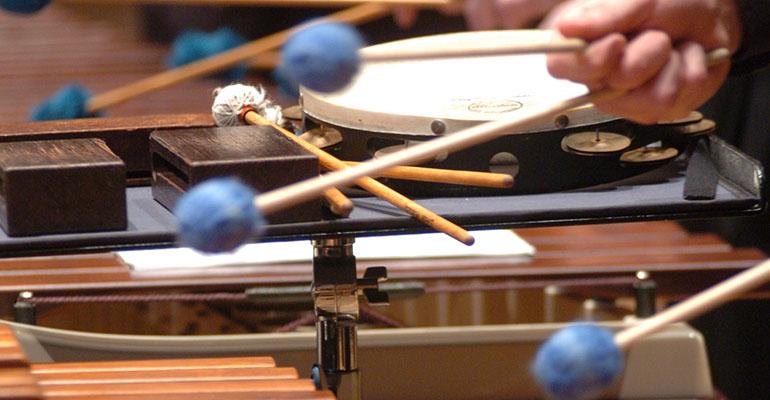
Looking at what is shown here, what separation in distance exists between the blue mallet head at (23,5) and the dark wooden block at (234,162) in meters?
0.17

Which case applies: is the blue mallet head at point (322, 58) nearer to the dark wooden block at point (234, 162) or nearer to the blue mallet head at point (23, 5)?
the dark wooden block at point (234, 162)

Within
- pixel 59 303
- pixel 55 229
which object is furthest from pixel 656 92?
pixel 59 303

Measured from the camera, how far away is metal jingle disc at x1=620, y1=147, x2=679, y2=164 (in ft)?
5.16

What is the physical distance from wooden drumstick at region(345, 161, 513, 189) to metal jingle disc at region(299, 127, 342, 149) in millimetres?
77

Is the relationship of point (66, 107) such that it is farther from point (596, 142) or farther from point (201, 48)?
point (596, 142)

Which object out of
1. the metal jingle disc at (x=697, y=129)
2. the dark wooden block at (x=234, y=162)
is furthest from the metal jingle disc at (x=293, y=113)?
the metal jingle disc at (x=697, y=129)

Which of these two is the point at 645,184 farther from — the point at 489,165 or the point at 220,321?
the point at 220,321

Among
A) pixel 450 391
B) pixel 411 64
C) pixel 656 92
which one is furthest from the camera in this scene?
pixel 450 391

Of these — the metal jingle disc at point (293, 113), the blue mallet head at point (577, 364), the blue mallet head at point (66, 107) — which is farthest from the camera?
the blue mallet head at point (66, 107)

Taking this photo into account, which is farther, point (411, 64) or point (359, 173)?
point (411, 64)

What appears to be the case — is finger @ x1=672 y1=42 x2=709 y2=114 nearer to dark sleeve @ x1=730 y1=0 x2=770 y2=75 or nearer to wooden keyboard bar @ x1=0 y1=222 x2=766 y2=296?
dark sleeve @ x1=730 y1=0 x2=770 y2=75

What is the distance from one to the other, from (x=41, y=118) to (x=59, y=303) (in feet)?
1.43

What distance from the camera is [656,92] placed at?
47.8 inches

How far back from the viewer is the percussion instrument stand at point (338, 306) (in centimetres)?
154
